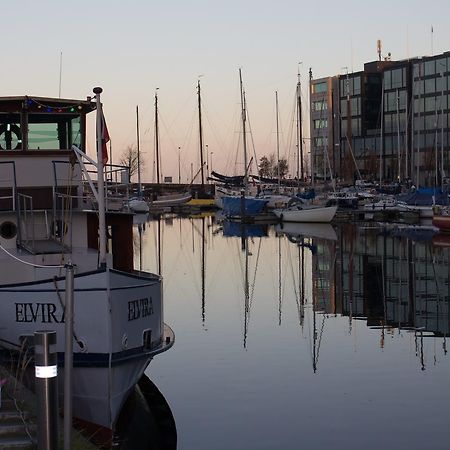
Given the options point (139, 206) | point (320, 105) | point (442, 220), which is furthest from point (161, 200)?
point (442, 220)

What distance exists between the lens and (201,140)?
114m

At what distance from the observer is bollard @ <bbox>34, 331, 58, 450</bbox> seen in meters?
8.88

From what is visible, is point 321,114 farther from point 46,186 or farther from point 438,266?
point 46,186

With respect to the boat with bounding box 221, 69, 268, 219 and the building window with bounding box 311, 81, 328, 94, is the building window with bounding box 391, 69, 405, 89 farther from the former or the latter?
the boat with bounding box 221, 69, 268, 219

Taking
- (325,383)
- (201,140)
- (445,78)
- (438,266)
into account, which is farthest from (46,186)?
(445,78)

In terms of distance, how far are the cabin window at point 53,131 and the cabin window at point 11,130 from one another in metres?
0.24

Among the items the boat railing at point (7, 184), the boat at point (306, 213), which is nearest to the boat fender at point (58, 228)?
the boat railing at point (7, 184)

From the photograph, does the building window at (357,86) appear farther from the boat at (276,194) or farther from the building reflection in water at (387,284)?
the building reflection in water at (387,284)

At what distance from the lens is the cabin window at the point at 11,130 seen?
17438 millimetres

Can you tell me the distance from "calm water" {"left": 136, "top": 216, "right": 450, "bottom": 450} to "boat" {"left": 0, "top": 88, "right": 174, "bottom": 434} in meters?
1.79

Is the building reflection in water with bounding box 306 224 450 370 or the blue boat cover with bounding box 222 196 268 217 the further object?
the blue boat cover with bounding box 222 196 268 217

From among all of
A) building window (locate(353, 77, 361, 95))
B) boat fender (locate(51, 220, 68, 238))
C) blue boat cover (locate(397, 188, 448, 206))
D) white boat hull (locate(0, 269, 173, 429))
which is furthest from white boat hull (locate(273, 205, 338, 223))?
white boat hull (locate(0, 269, 173, 429))

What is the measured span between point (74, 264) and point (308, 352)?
26.2 feet

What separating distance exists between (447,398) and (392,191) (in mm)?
81467
